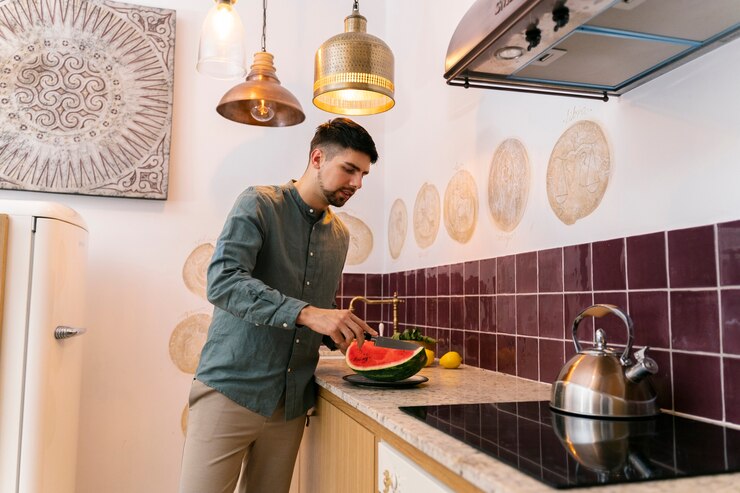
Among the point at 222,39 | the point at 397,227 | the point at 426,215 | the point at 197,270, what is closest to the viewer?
the point at 222,39

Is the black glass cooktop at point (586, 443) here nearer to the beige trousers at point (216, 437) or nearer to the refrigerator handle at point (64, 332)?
the beige trousers at point (216, 437)

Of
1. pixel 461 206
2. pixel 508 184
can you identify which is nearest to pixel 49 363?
pixel 461 206

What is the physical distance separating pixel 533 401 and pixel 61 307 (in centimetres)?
187

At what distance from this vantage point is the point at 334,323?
1653 millimetres

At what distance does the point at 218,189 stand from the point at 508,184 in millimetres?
1777

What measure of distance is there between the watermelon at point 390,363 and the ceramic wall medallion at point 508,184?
2.21ft

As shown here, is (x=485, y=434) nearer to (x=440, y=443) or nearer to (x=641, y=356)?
(x=440, y=443)

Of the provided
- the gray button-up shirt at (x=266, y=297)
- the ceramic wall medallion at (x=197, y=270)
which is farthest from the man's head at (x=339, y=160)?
the ceramic wall medallion at (x=197, y=270)

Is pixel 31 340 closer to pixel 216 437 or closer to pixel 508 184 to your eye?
pixel 216 437

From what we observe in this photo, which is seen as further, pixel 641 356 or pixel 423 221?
pixel 423 221

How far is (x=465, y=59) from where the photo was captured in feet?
4.86

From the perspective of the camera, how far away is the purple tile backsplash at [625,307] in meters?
1.30

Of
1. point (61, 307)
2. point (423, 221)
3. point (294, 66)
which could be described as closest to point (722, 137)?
point (423, 221)

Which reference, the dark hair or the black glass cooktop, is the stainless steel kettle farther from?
the dark hair
